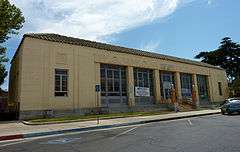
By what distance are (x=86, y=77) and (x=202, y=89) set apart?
24395 millimetres

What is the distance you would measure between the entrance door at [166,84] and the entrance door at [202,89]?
7634mm

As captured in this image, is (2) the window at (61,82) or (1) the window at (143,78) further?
(1) the window at (143,78)

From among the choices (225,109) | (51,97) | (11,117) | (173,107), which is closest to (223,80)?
(173,107)

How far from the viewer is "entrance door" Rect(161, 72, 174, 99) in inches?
1535

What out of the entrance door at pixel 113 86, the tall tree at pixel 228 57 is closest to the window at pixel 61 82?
the entrance door at pixel 113 86

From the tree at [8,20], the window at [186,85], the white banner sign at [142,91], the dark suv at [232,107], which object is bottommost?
the dark suv at [232,107]

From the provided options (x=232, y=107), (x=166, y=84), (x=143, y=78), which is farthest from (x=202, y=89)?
(x=232, y=107)

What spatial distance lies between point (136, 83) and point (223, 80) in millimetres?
23513

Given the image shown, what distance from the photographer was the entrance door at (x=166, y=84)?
128 ft

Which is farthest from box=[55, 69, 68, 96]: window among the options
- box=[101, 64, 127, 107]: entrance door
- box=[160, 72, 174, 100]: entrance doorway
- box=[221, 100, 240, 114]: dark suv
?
box=[160, 72, 174, 100]: entrance doorway

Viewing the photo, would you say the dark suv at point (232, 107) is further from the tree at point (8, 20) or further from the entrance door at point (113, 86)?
the tree at point (8, 20)

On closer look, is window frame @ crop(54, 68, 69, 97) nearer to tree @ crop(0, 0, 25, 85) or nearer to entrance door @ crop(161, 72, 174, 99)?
tree @ crop(0, 0, 25, 85)

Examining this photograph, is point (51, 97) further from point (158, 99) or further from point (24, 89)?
point (158, 99)

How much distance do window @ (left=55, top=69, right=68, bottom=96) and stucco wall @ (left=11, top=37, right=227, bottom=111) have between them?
0.43 meters
